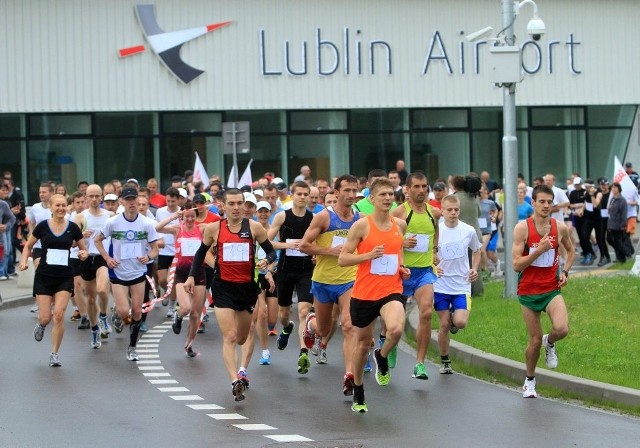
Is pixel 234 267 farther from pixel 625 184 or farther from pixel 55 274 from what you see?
pixel 625 184

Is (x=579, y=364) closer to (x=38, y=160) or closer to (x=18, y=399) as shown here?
(x=18, y=399)

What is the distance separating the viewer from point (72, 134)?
133 feet

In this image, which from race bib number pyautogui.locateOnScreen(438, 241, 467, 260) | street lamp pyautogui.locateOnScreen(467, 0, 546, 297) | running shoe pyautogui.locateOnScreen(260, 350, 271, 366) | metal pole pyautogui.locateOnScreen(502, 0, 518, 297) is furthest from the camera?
metal pole pyautogui.locateOnScreen(502, 0, 518, 297)

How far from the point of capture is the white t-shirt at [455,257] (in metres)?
15.1

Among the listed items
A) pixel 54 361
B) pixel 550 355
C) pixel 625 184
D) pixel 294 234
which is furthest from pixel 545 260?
pixel 625 184

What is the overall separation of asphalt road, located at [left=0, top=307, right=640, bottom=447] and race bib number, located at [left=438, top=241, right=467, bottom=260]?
3.77ft

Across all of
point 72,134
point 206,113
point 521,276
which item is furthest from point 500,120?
point 521,276

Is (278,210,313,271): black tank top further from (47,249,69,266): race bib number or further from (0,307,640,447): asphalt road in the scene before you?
(47,249,69,266): race bib number

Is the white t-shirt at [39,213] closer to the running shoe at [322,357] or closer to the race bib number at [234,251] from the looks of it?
the running shoe at [322,357]

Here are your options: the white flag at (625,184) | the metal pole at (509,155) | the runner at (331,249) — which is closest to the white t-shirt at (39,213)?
the metal pole at (509,155)

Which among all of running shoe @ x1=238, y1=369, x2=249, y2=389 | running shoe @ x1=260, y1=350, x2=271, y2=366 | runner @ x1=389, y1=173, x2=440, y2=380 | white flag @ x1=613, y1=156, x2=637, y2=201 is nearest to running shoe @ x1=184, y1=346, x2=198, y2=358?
running shoe @ x1=260, y1=350, x2=271, y2=366

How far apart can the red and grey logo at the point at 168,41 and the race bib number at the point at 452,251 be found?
25.2m

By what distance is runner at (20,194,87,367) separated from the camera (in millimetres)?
16047

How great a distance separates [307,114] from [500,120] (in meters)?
5.92
